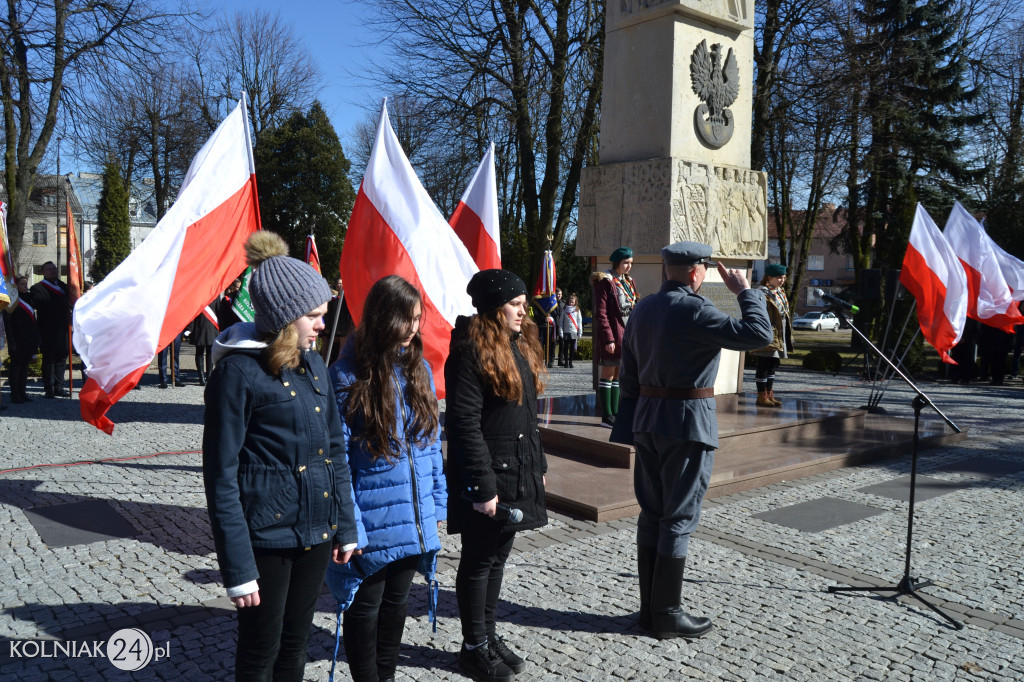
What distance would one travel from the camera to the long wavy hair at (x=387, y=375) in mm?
3043

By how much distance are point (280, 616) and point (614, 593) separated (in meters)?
2.30

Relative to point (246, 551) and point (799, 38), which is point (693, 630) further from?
point (799, 38)

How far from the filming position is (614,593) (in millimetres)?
4438

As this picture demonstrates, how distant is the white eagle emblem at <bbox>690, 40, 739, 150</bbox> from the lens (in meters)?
8.62

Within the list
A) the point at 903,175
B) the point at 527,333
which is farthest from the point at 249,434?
the point at 903,175

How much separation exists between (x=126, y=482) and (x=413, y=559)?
15.0 feet

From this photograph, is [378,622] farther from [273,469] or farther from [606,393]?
[606,393]

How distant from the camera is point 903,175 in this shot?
2447 cm

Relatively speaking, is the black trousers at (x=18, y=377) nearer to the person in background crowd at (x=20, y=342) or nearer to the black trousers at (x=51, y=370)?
the person in background crowd at (x=20, y=342)

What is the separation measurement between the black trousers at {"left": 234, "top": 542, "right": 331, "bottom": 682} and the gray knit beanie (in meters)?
0.72

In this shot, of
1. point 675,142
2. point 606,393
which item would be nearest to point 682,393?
point 606,393

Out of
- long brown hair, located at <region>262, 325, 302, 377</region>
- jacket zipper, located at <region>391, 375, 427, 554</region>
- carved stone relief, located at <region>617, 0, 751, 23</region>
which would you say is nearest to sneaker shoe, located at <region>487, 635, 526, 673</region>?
jacket zipper, located at <region>391, 375, 427, 554</region>

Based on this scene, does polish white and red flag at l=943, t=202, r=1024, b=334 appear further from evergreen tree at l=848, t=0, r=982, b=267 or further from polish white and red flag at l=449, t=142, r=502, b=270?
evergreen tree at l=848, t=0, r=982, b=267

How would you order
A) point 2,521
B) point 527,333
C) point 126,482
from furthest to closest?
point 126,482 → point 2,521 → point 527,333
